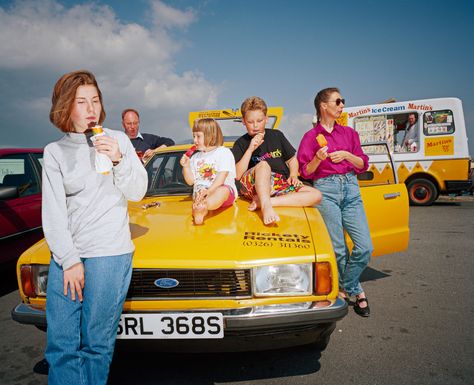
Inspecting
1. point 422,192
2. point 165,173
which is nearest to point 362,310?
point 165,173

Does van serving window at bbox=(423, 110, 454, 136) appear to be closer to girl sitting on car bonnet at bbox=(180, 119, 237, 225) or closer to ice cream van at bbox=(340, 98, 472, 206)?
ice cream van at bbox=(340, 98, 472, 206)

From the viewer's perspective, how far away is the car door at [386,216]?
3.23 m

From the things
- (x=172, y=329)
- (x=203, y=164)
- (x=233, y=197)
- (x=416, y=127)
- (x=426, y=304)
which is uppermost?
(x=416, y=127)

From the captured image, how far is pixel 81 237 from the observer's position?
1.52 metres

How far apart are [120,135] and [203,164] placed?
4.32ft

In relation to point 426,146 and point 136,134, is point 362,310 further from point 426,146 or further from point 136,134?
point 426,146

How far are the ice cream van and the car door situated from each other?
6.22 m

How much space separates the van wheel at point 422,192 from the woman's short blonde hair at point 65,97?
9762 millimetres

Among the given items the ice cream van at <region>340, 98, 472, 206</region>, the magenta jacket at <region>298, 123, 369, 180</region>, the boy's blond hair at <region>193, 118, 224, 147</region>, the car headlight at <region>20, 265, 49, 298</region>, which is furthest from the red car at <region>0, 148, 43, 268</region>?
the ice cream van at <region>340, 98, 472, 206</region>

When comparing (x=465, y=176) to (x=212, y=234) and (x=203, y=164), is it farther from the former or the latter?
(x=212, y=234)

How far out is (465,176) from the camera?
8984 millimetres

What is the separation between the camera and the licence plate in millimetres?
1791

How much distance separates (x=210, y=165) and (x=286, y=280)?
1317 millimetres

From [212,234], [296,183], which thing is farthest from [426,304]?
[212,234]
